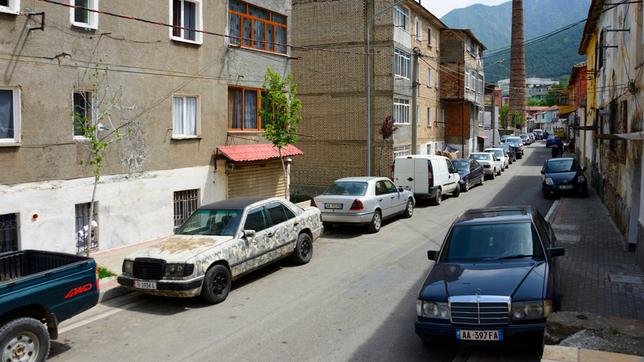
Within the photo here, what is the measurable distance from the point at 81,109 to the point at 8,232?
3.24 metres

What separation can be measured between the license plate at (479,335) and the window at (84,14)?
1069 cm

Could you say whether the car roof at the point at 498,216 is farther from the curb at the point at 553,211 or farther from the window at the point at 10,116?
the curb at the point at 553,211

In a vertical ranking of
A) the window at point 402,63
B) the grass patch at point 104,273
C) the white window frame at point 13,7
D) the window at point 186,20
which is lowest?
the grass patch at point 104,273

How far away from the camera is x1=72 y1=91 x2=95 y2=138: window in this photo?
12938 mm

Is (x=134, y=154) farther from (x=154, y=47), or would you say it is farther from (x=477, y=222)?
(x=477, y=222)

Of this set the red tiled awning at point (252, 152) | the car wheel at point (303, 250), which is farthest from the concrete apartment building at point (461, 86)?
the car wheel at point (303, 250)

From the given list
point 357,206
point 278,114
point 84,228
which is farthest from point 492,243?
point 278,114

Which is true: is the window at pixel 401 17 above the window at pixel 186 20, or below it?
above

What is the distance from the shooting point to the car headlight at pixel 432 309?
22.1ft

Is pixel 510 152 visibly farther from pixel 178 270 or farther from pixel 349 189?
pixel 178 270

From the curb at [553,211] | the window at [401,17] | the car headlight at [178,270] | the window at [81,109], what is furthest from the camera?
the window at [401,17]

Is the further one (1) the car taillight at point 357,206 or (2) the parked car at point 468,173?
(2) the parked car at point 468,173

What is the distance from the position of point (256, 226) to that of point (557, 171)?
1685 centimetres

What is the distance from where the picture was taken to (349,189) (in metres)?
16.6
